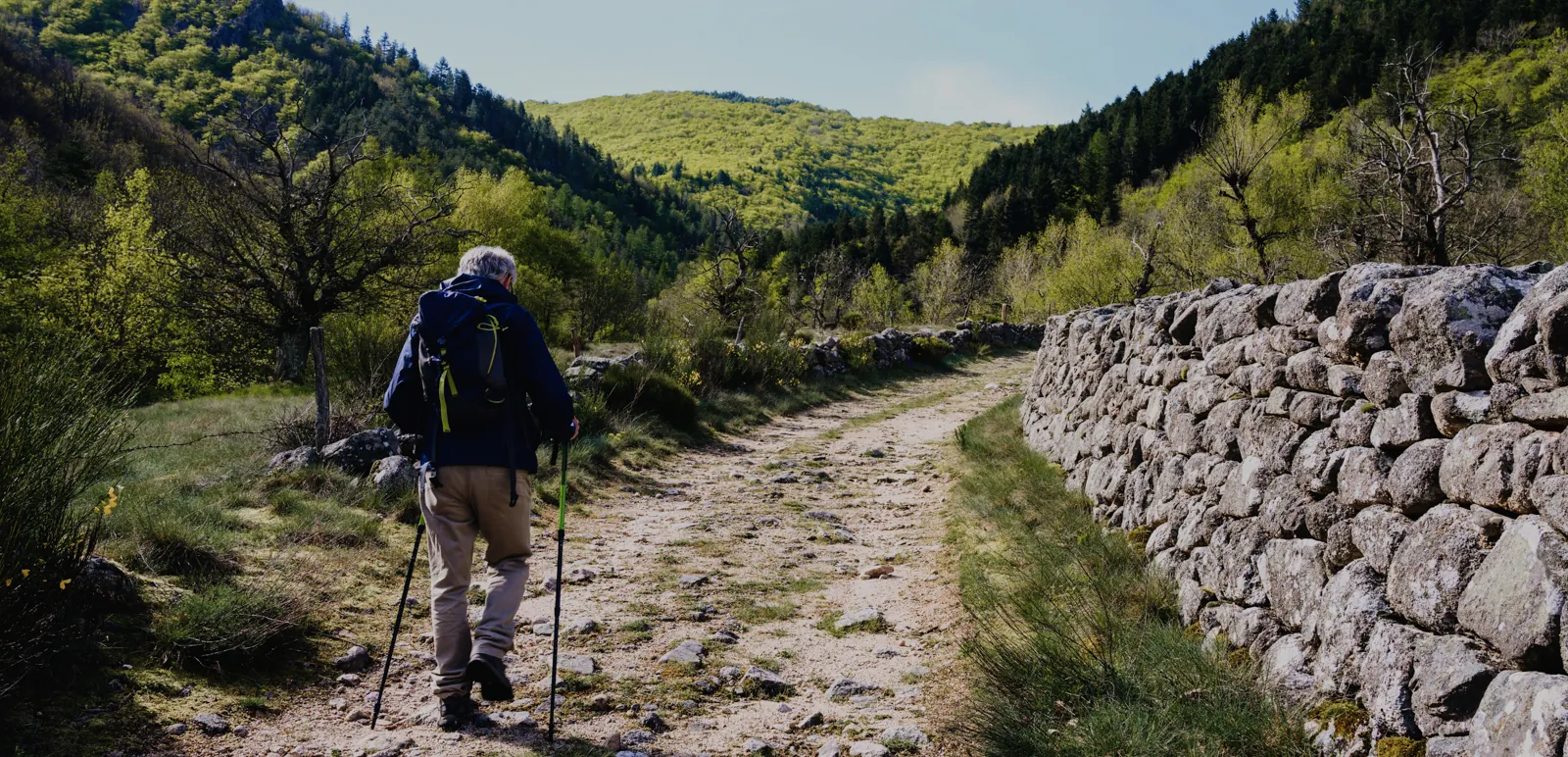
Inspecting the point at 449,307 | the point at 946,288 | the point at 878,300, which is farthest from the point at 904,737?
the point at 878,300

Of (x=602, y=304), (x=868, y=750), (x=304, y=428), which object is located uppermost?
(x=602, y=304)

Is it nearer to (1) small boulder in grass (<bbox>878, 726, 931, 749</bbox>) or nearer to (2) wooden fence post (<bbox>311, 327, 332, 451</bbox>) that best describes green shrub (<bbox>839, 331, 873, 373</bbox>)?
Result: (2) wooden fence post (<bbox>311, 327, 332, 451</bbox>)

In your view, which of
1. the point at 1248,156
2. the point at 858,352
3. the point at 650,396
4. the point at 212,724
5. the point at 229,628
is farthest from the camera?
the point at 858,352

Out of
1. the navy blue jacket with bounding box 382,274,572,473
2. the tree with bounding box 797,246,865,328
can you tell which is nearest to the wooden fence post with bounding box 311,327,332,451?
the navy blue jacket with bounding box 382,274,572,473

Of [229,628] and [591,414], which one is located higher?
[591,414]

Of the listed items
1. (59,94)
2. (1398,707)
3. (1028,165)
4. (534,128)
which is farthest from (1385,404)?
(534,128)

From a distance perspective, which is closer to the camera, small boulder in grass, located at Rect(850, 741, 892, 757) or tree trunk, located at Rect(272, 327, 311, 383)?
small boulder in grass, located at Rect(850, 741, 892, 757)

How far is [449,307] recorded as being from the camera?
3775mm

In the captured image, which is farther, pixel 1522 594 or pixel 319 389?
pixel 319 389

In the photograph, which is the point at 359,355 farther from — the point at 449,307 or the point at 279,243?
the point at 449,307

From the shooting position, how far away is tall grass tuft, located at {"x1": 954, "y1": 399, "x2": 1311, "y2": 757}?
2934 mm

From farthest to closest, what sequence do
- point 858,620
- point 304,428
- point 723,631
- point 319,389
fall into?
1. point 304,428
2. point 319,389
3. point 858,620
4. point 723,631

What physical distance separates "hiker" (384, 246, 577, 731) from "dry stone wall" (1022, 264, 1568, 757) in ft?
11.4

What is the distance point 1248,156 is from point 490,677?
18.9m
